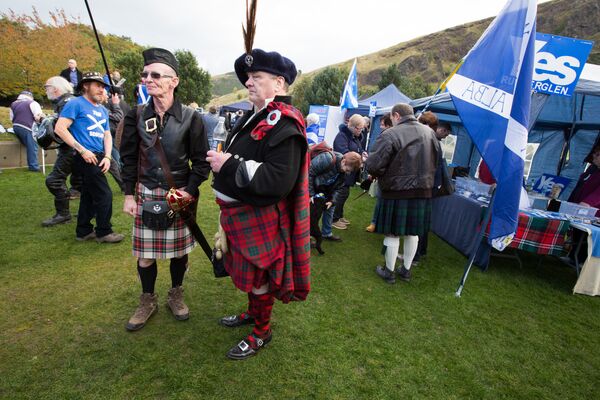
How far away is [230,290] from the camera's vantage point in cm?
307

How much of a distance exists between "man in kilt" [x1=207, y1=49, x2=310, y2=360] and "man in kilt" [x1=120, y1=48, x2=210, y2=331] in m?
0.50

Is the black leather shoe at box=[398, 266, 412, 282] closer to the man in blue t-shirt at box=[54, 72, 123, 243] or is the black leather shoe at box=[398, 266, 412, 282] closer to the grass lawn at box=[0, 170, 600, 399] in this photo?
the grass lawn at box=[0, 170, 600, 399]

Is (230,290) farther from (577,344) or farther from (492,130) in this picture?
(577,344)

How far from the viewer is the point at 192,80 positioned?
37.8 m

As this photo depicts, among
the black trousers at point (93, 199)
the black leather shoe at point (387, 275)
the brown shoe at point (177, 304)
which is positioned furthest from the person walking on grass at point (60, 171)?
the black leather shoe at point (387, 275)

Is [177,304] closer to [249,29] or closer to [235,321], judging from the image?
[235,321]

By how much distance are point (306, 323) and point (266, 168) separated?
169 centimetres

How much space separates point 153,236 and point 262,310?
95 cm

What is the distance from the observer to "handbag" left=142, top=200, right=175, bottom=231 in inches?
82.0

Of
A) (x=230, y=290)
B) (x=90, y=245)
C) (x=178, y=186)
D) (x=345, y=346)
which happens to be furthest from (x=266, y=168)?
(x=90, y=245)

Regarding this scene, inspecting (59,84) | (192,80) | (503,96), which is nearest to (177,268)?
(503,96)

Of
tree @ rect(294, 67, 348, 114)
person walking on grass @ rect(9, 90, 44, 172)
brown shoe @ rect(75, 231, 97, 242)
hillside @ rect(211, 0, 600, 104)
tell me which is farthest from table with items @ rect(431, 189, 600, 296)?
hillside @ rect(211, 0, 600, 104)

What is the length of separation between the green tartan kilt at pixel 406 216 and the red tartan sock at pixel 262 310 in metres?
1.80

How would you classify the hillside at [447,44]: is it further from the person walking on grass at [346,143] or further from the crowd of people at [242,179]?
the crowd of people at [242,179]
